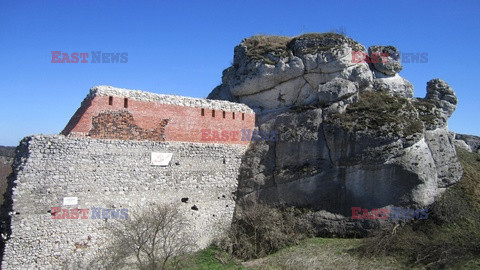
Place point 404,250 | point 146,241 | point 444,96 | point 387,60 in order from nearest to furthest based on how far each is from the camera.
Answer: point 146,241 < point 404,250 < point 387,60 < point 444,96

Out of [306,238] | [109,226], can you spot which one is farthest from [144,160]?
[306,238]

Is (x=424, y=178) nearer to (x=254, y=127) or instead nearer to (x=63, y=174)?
(x=254, y=127)

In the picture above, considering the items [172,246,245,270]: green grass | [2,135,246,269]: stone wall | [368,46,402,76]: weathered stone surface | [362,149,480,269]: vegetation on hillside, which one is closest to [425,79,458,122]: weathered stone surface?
[368,46,402,76]: weathered stone surface

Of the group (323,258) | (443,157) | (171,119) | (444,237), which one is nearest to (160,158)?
(171,119)

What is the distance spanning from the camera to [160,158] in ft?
47.6

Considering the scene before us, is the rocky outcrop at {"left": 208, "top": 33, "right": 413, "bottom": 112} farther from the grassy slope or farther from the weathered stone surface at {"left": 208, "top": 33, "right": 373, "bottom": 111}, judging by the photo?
the grassy slope

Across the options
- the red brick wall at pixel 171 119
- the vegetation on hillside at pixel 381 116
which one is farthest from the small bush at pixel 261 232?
the vegetation on hillside at pixel 381 116

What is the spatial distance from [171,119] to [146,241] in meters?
5.07

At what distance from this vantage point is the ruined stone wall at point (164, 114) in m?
13.4

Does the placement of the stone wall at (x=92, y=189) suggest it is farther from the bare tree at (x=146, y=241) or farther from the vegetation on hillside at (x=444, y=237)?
the vegetation on hillside at (x=444, y=237)

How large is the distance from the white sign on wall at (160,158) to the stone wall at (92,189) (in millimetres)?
140

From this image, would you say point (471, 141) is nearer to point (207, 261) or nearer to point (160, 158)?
point (207, 261)

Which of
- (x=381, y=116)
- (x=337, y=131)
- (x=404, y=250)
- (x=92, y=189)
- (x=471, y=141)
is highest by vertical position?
(x=381, y=116)

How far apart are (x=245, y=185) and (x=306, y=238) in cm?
343
